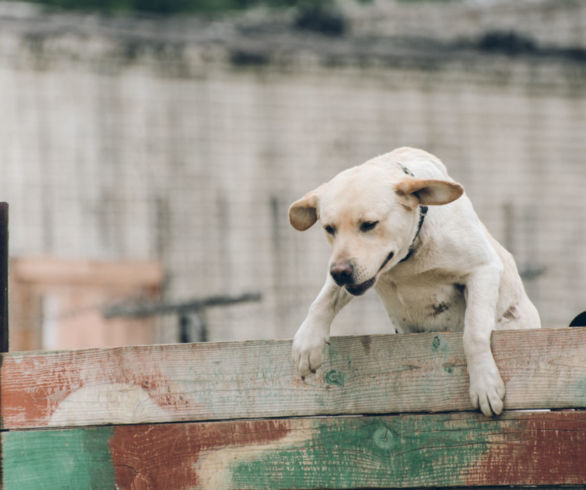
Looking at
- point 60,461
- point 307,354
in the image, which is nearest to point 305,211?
point 307,354

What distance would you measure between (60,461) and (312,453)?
0.75 m

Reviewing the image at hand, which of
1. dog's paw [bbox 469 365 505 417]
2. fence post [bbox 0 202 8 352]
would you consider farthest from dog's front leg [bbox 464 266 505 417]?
fence post [bbox 0 202 8 352]

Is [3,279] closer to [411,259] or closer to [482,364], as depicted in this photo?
[411,259]

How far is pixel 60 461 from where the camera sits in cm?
276

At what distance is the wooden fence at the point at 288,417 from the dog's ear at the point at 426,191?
0.48 meters

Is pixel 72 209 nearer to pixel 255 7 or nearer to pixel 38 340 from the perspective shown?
pixel 38 340

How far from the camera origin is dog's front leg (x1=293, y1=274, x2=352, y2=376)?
9.12 feet

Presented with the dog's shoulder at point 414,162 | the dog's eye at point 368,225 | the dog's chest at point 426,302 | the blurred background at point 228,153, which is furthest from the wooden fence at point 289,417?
the blurred background at point 228,153

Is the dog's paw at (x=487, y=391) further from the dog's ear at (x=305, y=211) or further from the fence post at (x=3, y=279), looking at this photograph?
the fence post at (x=3, y=279)

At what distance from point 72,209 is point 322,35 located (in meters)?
4.12

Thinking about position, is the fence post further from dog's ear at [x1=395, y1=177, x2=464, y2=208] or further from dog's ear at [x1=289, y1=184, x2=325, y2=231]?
dog's ear at [x1=395, y1=177, x2=464, y2=208]

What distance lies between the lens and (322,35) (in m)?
12.0

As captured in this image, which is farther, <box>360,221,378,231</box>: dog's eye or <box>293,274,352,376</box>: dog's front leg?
<box>360,221,378,231</box>: dog's eye

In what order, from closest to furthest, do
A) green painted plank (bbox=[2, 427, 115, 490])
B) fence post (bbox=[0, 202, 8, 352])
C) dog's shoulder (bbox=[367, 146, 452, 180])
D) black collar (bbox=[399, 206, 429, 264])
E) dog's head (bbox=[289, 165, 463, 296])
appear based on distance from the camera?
green painted plank (bbox=[2, 427, 115, 490]) < fence post (bbox=[0, 202, 8, 352]) < dog's head (bbox=[289, 165, 463, 296]) < black collar (bbox=[399, 206, 429, 264]) < dog's shoulder (bbox=[367, 146, 452, 180])
